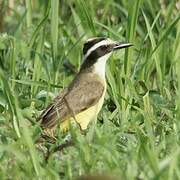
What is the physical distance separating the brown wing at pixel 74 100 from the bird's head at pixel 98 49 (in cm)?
20

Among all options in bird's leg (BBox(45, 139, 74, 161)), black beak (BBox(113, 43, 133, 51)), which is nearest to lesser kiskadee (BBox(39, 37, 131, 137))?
black beak (BBox(113, 43, 133, 51))

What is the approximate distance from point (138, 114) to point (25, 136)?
6.30 feet

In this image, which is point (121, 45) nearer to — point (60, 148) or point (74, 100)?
point (74, 100)

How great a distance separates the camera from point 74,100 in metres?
8.13

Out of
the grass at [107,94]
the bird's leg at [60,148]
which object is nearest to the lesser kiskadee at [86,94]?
the grass at [107,94]

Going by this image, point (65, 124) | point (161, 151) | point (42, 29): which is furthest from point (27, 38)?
point (161, 151)

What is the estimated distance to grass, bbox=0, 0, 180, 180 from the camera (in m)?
6.03

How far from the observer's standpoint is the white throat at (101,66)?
28.1ft

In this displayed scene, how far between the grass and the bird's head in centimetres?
11

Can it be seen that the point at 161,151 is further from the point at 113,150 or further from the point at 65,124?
the point at 65,124

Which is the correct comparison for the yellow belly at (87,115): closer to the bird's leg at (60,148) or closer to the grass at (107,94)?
the grass at (107,94)

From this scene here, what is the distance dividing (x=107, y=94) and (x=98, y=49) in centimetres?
50

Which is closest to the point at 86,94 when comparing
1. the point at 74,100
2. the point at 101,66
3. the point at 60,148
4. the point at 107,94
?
the point at 74,100

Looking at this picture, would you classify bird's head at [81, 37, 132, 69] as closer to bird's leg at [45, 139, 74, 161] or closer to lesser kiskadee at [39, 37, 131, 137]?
lesser kiskadee at [39, 37, 131, 137]
